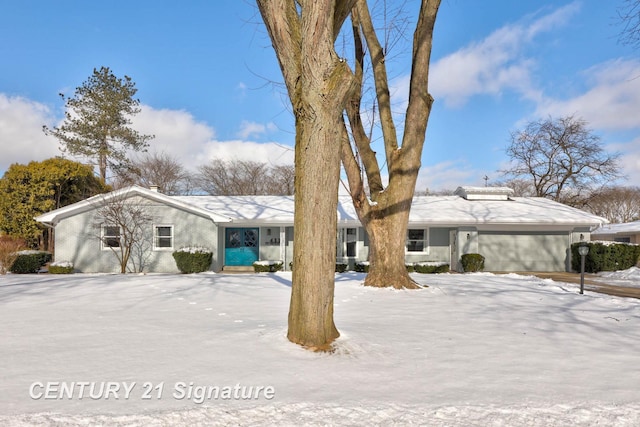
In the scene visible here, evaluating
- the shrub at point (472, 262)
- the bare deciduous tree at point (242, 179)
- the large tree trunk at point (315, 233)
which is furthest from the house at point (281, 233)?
the bare deciduous tree at point (242, 179)

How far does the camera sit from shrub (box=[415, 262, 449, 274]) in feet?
53.2

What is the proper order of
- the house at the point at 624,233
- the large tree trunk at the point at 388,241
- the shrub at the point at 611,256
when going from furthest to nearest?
the house at the point at 624,233
the shrub at the point at 611,256
the large tree trunk at the point at 388,241

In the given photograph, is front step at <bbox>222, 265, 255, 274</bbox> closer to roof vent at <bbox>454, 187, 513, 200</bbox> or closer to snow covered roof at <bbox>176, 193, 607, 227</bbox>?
snow covered roof at <bbox>176, 193, 607, 227</bbox>

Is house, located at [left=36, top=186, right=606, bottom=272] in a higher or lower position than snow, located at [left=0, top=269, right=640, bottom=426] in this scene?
higher

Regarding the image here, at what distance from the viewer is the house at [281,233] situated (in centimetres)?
1656

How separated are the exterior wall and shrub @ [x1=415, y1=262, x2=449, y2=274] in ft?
29.0

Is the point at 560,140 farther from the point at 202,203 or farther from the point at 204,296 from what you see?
the point at 204,296

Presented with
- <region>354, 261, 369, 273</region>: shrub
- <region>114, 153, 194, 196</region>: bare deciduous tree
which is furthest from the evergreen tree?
<region>354, 261, 369, 273</region>: shrub

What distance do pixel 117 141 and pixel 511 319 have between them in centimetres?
3226

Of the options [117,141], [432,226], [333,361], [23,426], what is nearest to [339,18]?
[333,361]

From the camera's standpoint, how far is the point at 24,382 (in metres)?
3.24

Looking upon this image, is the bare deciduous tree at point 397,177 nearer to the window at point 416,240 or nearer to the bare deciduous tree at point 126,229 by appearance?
the window at point 416,240

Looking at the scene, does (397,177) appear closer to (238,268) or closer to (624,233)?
(238,268)

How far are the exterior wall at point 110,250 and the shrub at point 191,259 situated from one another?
38.1 inches
